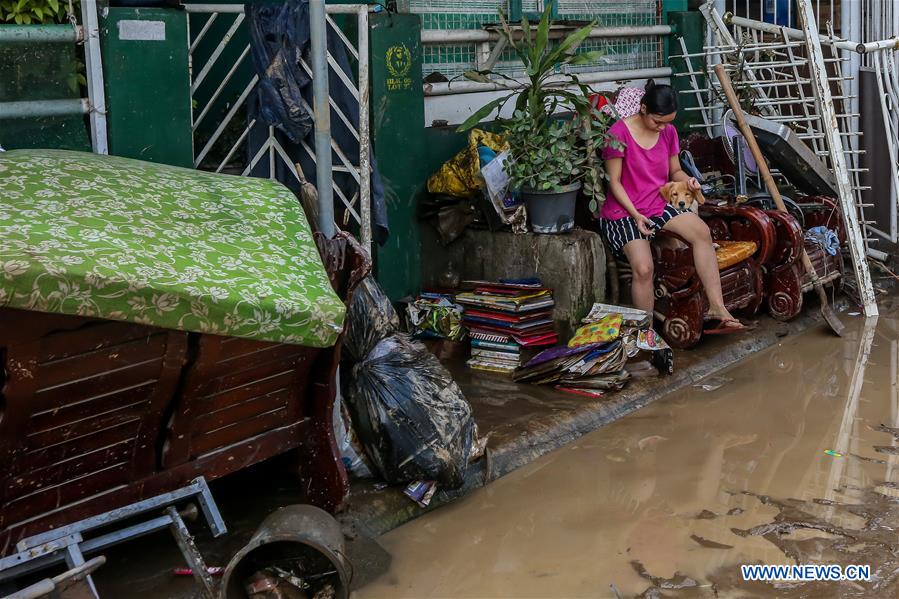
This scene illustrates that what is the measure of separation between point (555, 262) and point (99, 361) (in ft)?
12.2

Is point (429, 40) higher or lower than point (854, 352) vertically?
higher

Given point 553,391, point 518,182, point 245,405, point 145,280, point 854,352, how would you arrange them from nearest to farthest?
point 145,280
point 245,405
point 553,391
point 518,182
point 854,352

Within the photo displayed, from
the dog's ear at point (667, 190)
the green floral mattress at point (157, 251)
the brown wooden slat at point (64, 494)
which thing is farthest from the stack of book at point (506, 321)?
the brown wooden slat at point (64, 494)

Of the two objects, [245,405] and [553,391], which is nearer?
[245,405]

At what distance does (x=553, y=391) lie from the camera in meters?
5.87

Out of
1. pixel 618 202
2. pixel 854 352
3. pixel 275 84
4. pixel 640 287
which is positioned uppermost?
pixel 275 84

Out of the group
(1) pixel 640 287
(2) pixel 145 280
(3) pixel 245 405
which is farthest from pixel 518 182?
(2) pixel 145 280

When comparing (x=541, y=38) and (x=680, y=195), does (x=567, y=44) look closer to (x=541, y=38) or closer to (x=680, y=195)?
(x=541, y=38)

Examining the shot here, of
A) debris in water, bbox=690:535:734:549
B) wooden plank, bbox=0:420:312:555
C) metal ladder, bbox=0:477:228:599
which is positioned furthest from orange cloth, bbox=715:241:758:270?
metal ladder, bbox=0:477:228:599

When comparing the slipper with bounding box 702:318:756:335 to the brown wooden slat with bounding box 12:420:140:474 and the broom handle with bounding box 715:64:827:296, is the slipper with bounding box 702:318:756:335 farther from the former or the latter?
the brown wooden slat with bounding box 12:420:140:474

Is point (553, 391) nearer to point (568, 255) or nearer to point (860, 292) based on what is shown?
point (568, 255)

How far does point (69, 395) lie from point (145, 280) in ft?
1.59

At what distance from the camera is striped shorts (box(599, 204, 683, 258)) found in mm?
6531

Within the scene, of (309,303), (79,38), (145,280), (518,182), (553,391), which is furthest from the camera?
(518,182)
